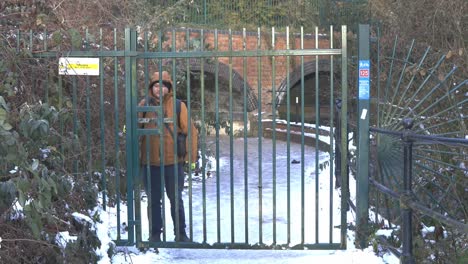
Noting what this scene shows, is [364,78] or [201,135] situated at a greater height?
[364,78]

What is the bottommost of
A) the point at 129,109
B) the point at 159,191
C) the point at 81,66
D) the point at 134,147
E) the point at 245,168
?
the point at 159,191

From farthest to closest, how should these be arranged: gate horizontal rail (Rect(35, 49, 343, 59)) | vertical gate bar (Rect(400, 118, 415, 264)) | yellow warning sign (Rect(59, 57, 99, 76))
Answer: yellow warning sign (Rect(59, 57, 99, 76)), gate horizontal rail (Rect(35, 49, 343, 59)), vertical gate bar (Rect(400, 118, 415, 264))

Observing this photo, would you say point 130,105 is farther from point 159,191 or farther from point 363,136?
point 363,136

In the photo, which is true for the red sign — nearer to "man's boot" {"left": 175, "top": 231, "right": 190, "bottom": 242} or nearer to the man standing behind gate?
the man standing behind gate

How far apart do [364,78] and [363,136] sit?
1.75 ft

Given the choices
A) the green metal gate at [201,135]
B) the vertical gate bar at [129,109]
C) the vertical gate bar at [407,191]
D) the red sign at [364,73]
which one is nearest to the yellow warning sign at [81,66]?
the green metal gate at [201,135]

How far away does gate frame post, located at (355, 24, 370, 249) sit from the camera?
5.54 m

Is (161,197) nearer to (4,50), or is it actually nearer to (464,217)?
(4,50)

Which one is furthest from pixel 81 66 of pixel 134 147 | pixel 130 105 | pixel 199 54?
pixel 199 54

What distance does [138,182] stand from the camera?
5801mm

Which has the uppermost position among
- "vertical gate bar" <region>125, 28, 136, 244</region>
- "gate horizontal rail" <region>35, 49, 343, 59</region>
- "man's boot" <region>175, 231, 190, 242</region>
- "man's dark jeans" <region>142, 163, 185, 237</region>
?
"gate horizontal rail" <region>35, 49, 343, 59</region>

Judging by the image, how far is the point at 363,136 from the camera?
5.63m

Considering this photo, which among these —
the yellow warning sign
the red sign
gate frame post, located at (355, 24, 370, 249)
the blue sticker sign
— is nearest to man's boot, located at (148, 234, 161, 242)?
the yellow warning sign

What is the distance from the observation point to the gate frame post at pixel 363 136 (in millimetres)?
5535
